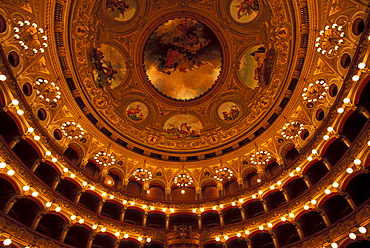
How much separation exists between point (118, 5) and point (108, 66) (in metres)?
6.19

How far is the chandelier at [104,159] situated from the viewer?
25859 mm

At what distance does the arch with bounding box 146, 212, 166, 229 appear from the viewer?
87.1 feet

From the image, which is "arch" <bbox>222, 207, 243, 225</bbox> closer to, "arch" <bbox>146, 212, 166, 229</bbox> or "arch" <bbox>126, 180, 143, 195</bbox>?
"arch" <bbox>146, 212, 166, 229</bbox>

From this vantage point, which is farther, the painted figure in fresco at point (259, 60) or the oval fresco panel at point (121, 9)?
the painted figure in fresco at point (259, 60)

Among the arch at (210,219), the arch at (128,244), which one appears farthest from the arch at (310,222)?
the arch at (128,244)

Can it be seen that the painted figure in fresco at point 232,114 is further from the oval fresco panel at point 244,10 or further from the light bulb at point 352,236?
the light bulb at point 352,236

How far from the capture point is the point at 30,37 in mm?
19656

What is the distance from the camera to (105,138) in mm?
27578

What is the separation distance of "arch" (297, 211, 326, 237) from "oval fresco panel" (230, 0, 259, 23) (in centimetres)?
1861

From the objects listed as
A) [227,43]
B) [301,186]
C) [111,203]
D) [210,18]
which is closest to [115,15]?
[210,18]

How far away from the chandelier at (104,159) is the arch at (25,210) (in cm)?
720

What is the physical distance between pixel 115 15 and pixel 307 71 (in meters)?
18.8

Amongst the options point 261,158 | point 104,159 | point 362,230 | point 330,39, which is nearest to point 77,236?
point 104,159

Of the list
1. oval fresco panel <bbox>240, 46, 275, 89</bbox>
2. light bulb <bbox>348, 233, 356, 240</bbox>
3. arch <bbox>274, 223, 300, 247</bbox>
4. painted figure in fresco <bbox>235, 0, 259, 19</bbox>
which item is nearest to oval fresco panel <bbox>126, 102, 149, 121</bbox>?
oval fresco panel <bbox>240, 46, 275, 89</bbox>
